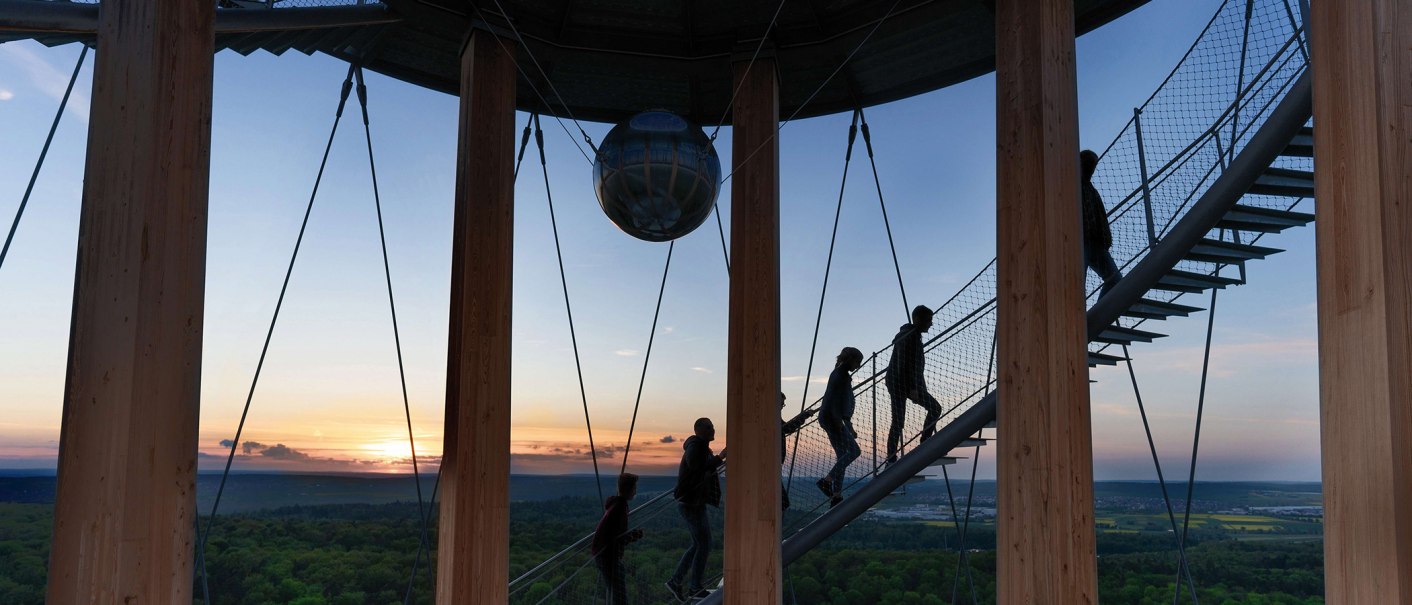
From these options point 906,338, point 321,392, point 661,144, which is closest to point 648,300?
point 321,392

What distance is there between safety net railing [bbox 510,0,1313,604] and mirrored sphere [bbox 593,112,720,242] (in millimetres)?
3854

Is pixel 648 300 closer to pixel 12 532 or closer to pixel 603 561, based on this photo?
pixel 603 561

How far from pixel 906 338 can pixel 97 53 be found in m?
6.97

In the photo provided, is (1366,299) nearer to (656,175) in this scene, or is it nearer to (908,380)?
(656,175)

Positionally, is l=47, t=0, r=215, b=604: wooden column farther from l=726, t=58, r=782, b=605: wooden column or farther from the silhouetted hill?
the silhouetted hill

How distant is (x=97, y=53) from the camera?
3338 millimetres

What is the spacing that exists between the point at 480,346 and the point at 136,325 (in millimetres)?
3672

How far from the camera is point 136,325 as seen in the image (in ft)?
10.8

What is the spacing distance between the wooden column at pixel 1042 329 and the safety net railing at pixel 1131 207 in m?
3.35

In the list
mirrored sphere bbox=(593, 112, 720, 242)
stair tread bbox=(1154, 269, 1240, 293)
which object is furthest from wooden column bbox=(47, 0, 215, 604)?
stair tread bbox=(1154, 269, 1240, 293)

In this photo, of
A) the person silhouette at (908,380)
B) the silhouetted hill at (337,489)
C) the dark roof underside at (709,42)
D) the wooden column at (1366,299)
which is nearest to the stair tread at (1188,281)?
the person silhouette at (908,380)

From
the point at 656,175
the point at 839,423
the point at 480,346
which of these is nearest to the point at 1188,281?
the point at 839,423

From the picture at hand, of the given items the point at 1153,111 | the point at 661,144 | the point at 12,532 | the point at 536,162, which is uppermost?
the point at 536,162

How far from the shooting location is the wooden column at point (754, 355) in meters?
6.91
